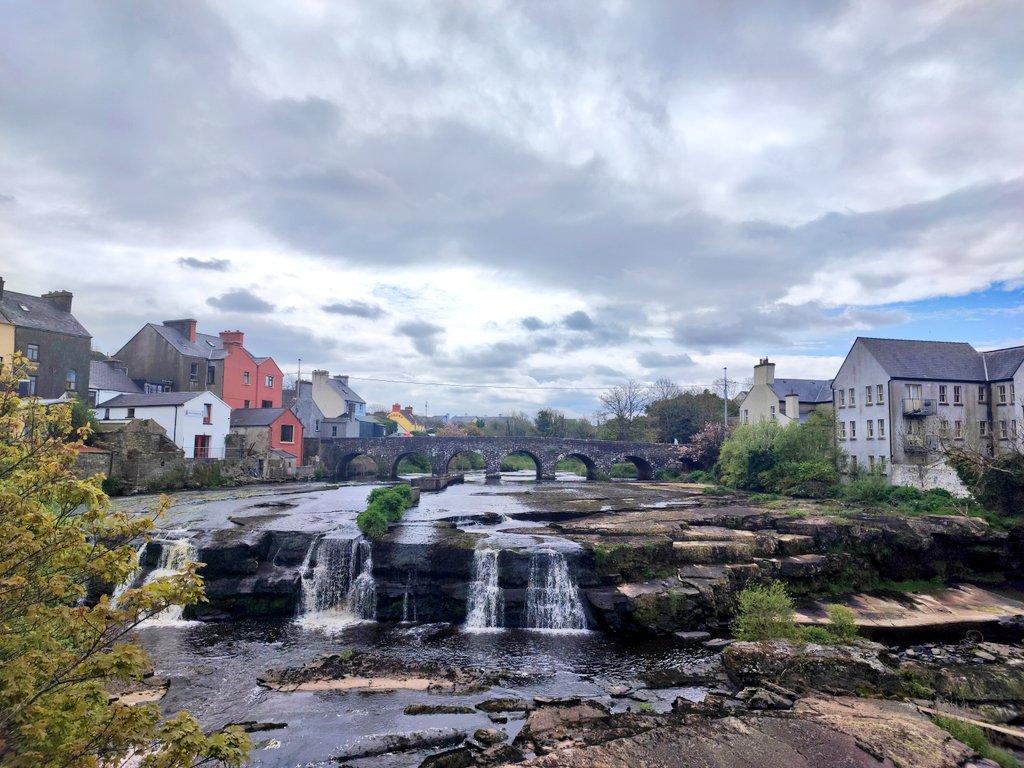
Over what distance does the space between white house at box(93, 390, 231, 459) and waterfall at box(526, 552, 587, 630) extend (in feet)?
117

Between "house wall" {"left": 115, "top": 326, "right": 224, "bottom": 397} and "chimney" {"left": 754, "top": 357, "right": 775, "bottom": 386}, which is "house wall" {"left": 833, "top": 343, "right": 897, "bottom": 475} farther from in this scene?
"house wall" {"left": 115, "top": 326, "right": 224, "bottom": 397}

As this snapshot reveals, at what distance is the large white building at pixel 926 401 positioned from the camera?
40969 millimetres

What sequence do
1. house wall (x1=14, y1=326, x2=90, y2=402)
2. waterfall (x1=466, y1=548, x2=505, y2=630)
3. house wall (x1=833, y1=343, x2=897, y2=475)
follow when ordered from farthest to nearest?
house wall (x1=14, y1=326, x2=90, y2=402) → house wall (x1=833, y1=343, x2=897, y2=475) → waterfall (x1=466, y1=548, x2=505, y2=630)

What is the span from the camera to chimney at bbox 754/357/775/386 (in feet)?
195

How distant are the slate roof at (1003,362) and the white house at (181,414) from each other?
62.2m

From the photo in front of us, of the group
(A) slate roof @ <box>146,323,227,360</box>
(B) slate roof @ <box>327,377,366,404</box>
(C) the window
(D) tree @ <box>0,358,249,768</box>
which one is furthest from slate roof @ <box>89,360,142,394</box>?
(D) tree @ <box>0,358,249,768</box>

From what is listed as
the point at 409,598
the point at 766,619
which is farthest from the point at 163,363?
the point at 766,619

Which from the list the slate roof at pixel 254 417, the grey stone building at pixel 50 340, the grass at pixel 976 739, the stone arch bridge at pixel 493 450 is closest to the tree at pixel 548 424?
the stone arch bridge at pixel 493 450

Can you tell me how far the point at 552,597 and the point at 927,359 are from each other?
37893 millimetres

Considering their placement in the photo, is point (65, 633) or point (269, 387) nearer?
point (65, 633)

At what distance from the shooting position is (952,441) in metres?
39.9

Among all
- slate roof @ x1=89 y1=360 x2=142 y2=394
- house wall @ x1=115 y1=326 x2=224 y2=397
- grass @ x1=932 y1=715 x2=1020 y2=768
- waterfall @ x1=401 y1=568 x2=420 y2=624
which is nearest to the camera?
grass @ x1=932 y1=715 x2=1020 y2=768

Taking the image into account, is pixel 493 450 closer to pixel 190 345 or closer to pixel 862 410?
pixel 190 345

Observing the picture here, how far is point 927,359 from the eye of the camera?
1735 inches
